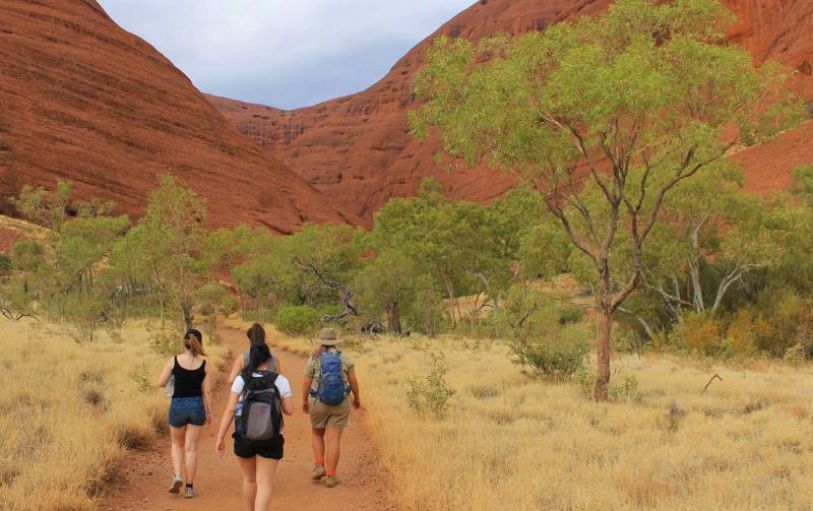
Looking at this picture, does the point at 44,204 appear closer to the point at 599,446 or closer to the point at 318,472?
the point at 318,472

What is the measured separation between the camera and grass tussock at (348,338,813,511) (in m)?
5.73

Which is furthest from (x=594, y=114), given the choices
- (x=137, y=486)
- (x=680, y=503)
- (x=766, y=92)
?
(x=137, y=486)

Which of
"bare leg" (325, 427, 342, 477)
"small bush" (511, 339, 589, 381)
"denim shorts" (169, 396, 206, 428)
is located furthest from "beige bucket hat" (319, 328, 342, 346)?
"small bush" (511, 339, 589, 381)

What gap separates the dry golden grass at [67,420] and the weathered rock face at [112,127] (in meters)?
55.8

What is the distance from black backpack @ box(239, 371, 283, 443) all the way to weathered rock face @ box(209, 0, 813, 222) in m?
78.6

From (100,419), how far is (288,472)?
10.3 feet

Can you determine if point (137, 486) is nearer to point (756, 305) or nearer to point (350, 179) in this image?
Answer: point (756, 305)

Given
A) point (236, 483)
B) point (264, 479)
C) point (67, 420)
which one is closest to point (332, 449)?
point (236, 483)

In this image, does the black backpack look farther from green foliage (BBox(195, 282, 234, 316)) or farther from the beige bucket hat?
green foliage (BBox(195, 282, 234, 316))

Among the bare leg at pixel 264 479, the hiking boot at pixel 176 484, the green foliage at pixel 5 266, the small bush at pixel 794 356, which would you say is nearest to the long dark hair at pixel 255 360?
the bare leg at pixel 264 479

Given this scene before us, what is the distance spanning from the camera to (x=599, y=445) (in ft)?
25.3

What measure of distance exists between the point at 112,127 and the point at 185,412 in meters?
76.9

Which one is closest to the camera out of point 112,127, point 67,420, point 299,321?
point 67,420

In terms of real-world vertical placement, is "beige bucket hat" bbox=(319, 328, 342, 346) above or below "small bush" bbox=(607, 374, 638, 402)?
above
